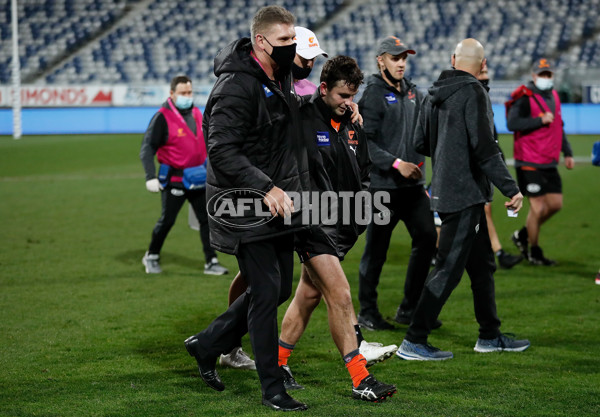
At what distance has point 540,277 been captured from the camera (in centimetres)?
834

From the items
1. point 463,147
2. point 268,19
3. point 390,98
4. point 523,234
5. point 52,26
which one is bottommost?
point 523,234

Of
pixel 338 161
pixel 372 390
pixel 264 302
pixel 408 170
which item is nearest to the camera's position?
pixel 264 302

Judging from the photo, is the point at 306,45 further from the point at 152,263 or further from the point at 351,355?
the point at 152,263

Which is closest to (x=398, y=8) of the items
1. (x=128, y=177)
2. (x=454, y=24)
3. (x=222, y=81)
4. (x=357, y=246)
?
(x=454, y=24)

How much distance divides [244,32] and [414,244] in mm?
31782

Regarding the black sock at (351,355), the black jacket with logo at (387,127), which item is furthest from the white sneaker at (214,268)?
the black sock at (351,355)

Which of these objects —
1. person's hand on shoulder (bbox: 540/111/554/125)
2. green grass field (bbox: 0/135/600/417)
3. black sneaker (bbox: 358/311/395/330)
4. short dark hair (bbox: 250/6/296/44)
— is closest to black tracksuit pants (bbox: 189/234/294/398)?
green grass field (bbox: 0/135/600/417)

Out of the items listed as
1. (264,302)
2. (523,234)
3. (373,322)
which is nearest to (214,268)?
(373,322)

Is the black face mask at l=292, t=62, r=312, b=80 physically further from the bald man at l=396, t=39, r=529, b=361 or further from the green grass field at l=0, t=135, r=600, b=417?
the green grass field at l=0, t=135, r=600, b=417

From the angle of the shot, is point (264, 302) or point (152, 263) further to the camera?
point (152, 263)

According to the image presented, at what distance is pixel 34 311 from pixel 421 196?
3401mm

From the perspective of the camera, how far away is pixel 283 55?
14.0 feet

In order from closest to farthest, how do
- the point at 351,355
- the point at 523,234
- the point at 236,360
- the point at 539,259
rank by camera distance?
the point at 351,355
the point at 236,360
the point at 539,259
the point at 523,234

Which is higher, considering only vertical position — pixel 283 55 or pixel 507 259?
pixel 283 55
